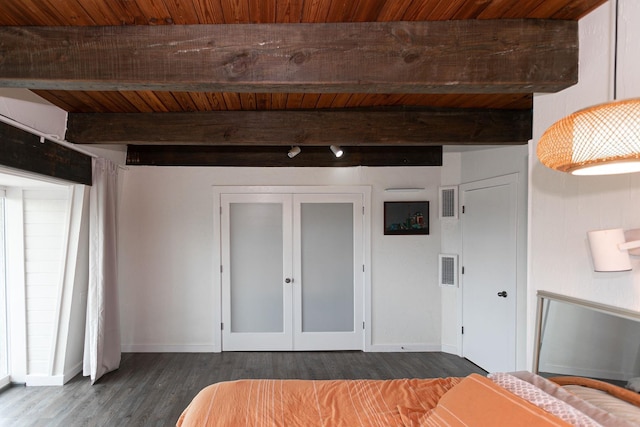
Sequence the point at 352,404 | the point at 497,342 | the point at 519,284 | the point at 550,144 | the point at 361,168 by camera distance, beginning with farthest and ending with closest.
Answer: the point at 361,168 < the point at 497,342 < the point at 519,284 < the point at 352,404 < the point at 550,144

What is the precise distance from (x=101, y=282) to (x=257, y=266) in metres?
1.59

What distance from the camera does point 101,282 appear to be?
125 inches

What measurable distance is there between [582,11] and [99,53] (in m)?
2.30

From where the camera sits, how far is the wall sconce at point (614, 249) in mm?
1301

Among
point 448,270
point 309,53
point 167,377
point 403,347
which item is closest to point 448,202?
point 448,270

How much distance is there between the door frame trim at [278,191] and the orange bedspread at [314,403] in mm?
2145

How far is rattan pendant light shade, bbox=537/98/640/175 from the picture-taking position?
79 centimetres

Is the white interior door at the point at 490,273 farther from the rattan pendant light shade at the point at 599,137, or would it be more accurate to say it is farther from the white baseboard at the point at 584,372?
the rattan pendant light shade at the point at 599,137

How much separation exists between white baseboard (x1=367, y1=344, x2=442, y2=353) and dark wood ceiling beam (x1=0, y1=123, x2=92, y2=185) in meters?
3.62

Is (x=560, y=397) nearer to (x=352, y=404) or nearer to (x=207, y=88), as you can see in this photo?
(x=352, y=404)

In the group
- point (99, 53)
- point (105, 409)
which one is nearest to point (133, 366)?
point (105, 409)

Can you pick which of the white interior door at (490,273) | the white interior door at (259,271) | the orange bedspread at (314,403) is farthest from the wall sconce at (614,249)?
the white interior door at (259,271)

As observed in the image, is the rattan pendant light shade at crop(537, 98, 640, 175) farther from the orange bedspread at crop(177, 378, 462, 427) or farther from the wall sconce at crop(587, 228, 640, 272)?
the orange bedspread at crop(177, 378, 462, 427)

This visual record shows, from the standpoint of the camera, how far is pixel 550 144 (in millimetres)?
942
